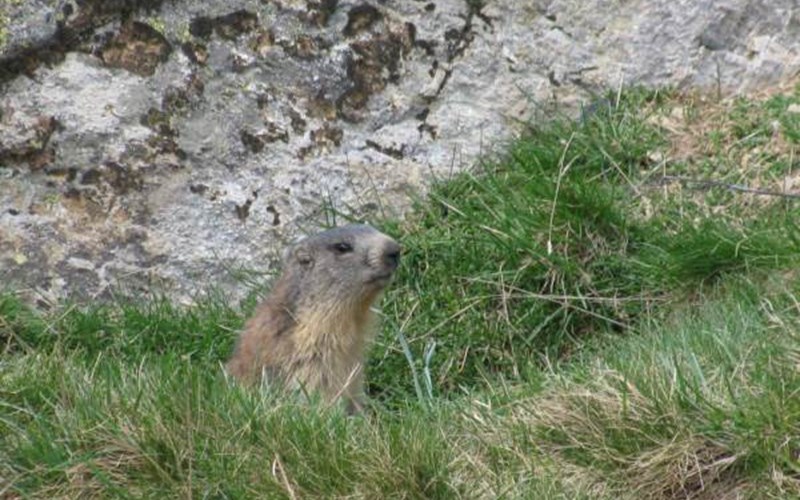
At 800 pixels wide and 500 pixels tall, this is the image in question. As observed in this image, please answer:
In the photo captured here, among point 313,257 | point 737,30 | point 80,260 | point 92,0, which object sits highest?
point 737,30

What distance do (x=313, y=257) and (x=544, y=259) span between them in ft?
3.68

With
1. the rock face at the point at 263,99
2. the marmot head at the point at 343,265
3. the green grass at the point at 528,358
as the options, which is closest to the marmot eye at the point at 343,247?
the marmot head at the point at 343,265

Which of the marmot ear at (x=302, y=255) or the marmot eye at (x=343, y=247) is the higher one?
the marmot eye at (x=343, y=247)

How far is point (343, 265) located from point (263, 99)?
4.38ft

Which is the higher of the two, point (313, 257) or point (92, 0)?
point (92, 0)

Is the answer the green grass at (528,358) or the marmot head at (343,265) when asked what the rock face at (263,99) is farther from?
the marmot head at (343,265)

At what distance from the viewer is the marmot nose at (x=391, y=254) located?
773 cm

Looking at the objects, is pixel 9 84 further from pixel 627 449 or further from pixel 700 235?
pixel 627 449

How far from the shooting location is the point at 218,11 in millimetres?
8836

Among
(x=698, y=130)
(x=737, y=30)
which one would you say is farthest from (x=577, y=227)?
(x=737, y=30)

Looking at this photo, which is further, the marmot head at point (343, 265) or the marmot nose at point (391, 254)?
the marmot head at point (343, 265)

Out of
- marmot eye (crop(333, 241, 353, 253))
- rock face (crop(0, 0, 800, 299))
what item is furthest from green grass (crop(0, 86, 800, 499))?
marmot eye (crop(333, 241, 353, 253))

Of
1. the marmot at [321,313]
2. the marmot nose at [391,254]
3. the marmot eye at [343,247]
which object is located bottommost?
the marmot at [321,313]

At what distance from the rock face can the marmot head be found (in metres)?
0.75
